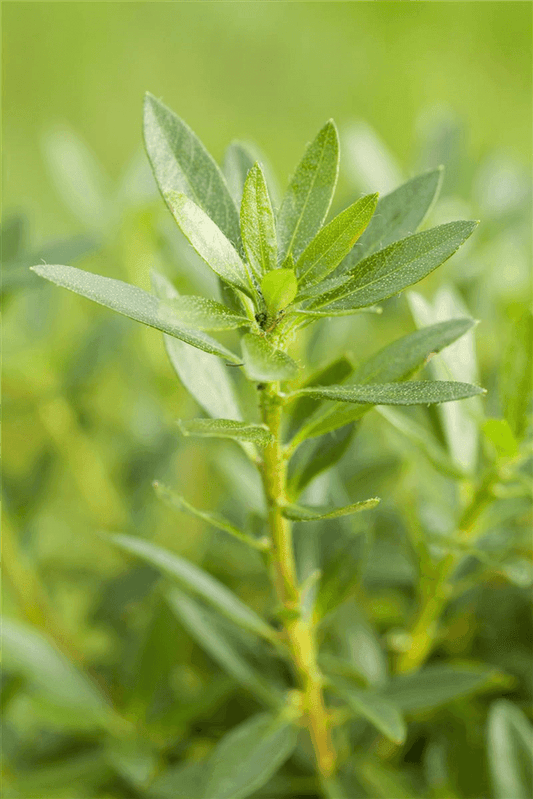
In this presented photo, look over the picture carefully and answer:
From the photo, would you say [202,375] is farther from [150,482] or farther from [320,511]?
[150,482]

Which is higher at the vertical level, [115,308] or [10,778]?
[115,308]

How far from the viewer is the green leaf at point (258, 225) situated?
0.98 ft

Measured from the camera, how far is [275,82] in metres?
1.94

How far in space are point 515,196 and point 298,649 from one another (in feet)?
A: 1.80

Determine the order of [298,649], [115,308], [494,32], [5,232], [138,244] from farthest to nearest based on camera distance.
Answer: [494,32] → [138,244] → [5,232] → [298,649] → [115,308]

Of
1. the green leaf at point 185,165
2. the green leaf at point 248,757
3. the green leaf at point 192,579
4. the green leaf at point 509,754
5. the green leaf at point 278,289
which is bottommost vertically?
the green leaf at point 509,754

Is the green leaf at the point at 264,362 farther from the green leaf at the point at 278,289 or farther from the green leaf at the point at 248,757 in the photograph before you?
the green leaf at the point at 248,757

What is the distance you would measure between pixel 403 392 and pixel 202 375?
4.8 inches

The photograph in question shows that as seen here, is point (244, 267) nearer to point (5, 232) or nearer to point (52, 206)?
point (5, 232)

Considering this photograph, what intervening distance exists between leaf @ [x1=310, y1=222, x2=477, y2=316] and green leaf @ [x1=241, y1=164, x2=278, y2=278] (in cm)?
3

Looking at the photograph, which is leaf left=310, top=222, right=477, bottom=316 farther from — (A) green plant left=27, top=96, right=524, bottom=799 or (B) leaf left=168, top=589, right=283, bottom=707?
(B) leaf left=168, top=589, right=283, bottom=707

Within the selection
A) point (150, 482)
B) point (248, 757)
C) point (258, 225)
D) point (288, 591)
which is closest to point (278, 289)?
point (258, 225)

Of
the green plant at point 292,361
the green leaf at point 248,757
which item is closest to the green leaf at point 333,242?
the green plant at point 292,361

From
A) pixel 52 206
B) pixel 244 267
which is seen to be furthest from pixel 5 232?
pixel 52 206
